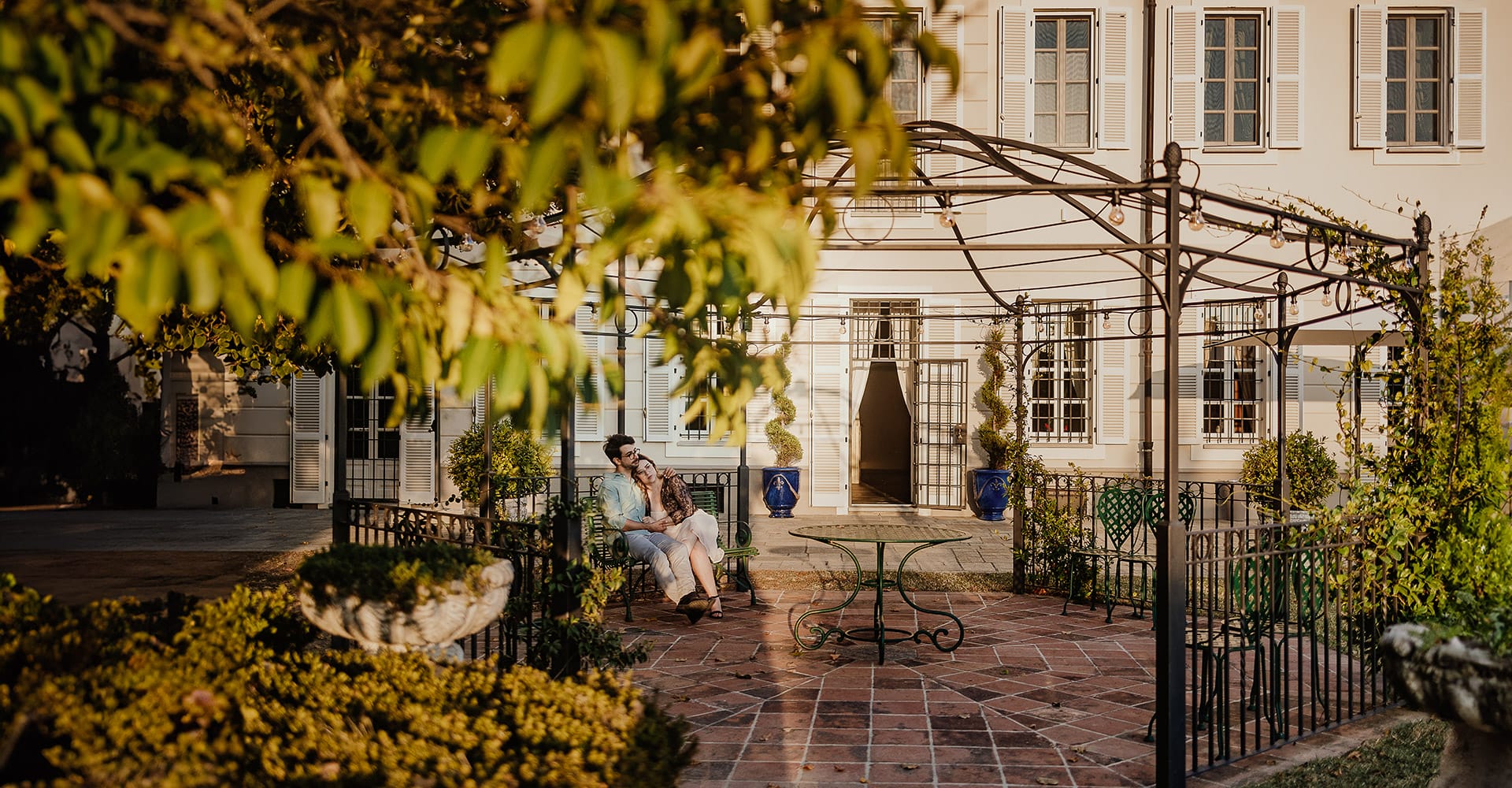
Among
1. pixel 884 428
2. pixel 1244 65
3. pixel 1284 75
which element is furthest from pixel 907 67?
pixel 884 428

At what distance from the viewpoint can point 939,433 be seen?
1285cm

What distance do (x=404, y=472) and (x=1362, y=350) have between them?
37.4 feet

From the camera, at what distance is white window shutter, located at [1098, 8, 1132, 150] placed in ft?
41.6

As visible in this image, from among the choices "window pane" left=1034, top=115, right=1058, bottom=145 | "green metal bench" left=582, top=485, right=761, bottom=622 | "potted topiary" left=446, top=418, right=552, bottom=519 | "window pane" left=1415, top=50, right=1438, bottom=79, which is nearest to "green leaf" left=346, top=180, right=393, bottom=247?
"green metal bench" left=582, top=485, right=761, bottom=622

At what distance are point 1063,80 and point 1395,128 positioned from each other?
417 cm

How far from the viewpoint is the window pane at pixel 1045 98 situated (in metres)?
12.9

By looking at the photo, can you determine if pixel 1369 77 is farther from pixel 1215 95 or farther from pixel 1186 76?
pixel 1186 76

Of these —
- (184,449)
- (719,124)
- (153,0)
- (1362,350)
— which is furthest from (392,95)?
(184,449)

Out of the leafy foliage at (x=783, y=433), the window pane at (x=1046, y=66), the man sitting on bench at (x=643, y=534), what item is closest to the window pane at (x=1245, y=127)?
the window pane at (x=1046, y=66)

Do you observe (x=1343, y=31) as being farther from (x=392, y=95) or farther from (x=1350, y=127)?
(x=392, y=95)

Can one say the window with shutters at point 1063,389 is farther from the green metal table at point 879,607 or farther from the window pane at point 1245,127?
the green metal table at point 879,607

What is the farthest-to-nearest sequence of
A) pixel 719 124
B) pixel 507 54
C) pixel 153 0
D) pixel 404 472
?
pixel 404 472
pixel 153 0
pixel 719 124
pixel 507 54

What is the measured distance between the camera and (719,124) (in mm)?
1767

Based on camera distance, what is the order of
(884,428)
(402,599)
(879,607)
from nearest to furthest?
(402,599)
(879,607)
(884,428)
